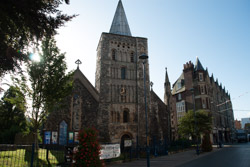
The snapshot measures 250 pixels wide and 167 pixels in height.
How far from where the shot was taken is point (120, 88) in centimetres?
2805

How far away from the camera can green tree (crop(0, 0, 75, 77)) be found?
5.51 m

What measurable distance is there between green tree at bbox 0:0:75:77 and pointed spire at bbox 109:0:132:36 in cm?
2707

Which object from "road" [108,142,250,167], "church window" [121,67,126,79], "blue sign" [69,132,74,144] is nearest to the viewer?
"road" [108,142,250,167]

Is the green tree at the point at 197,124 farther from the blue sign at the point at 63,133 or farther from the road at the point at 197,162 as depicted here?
the blue sign at the point at 63,133

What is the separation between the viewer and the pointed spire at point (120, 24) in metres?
33.0

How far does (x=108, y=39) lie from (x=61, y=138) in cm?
1616

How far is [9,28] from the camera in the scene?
254 inches

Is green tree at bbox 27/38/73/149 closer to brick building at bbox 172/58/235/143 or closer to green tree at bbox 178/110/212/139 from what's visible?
green tree at bbox 178/110/212/139

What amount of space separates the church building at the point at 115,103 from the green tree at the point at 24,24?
16.9 m

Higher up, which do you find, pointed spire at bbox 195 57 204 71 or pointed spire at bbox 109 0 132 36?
pointed spire at bbox 109 0 132 36

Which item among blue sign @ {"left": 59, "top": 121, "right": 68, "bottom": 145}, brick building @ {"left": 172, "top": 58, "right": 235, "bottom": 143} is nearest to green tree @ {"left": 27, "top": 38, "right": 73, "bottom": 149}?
blue sign @ {"left": 59, "top": 121, "right": 68, "bottom": 145}

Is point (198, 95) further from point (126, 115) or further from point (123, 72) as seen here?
point (126, 115)

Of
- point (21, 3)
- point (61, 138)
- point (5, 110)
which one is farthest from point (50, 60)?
A: point (5, 110)

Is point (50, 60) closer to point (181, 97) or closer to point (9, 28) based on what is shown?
point (9, 28)
